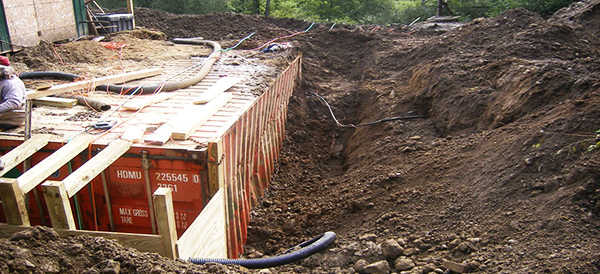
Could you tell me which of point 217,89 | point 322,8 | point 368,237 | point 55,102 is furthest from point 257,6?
point 368,237

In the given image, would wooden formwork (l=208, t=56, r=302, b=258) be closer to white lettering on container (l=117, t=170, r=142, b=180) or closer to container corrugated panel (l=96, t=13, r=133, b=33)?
white lettering on container (l=117, t=170, r=142, b=180)

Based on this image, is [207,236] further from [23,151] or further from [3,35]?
[3,35]

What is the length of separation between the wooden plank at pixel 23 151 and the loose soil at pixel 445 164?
165 centimetres

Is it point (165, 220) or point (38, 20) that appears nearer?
point (165, 220)

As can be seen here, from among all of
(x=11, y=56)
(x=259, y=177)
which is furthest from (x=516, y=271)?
(x=11, y=56)

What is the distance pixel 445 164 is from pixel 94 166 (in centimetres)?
422

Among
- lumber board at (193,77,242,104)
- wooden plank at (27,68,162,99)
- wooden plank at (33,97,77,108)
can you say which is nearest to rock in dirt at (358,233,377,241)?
lumber board at (193,77,242,104)

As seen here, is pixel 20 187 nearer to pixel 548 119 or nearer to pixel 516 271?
pixel 516 271

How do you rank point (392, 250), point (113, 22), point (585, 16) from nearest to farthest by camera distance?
1. point (392, 250)
2. point (585, 16)
3. point (113, 22)

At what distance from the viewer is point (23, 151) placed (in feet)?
16.5

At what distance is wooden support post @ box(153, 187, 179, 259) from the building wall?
9.35 meters

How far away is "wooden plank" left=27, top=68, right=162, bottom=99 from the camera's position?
275 inches

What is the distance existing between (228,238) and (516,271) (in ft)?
11.4

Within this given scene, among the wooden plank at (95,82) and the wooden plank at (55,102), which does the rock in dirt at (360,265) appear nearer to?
the wooden plank at (55,102)
